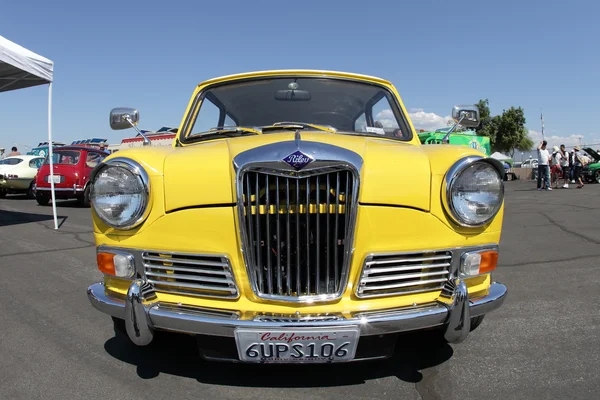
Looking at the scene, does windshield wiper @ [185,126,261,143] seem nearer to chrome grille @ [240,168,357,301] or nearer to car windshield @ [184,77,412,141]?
car windshield @ [184,77,412,141]

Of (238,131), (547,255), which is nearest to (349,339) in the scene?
(238,131)

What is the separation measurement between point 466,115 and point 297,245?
A: 2102 millimetres

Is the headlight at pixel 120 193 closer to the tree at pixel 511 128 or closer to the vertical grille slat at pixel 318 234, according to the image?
the vertical grille slat at pixel 318 234

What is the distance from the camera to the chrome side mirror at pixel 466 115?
3.56m

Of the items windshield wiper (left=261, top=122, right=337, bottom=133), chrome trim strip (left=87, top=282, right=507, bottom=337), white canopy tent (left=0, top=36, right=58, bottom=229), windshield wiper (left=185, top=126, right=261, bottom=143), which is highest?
white canopy tent (left=0, top=36, right=58, bottom=229)

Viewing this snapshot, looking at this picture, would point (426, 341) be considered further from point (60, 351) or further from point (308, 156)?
point (60, 351)

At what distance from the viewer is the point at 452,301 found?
2.10 m

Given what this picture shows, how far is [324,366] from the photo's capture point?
2.52 m

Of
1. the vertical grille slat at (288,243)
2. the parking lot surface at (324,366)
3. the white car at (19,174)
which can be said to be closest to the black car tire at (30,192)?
the white car at (19,174)

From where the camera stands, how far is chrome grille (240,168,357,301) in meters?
2.09

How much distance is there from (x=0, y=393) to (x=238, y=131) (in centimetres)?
190

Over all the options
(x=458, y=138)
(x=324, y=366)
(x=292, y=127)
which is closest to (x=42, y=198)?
(x=292, y=127)

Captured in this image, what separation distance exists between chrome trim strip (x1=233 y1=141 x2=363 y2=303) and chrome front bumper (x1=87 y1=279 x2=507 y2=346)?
0.58 feet

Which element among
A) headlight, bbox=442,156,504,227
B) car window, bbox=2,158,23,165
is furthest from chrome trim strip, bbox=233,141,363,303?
car window, bbox=2,158,23,165
